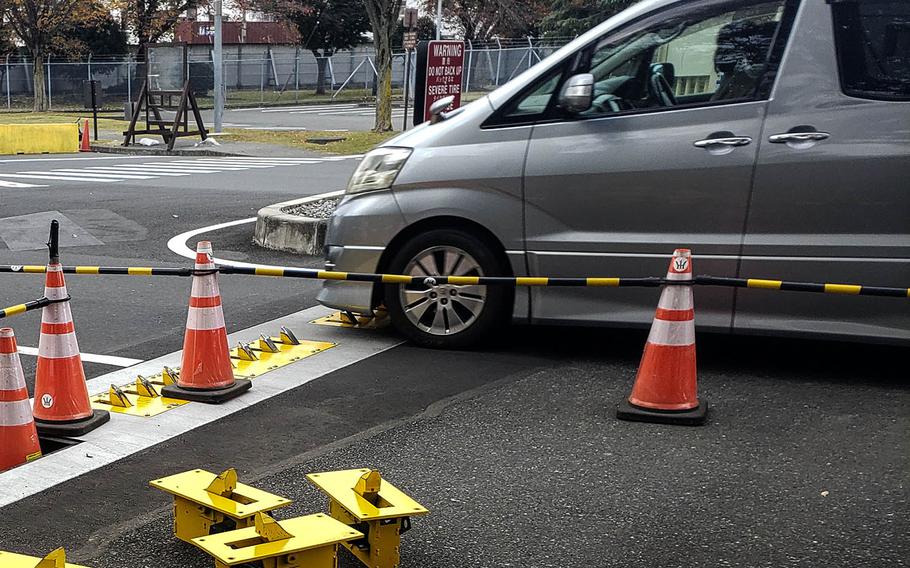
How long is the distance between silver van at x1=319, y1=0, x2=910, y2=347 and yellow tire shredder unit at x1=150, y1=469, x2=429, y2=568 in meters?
2.67

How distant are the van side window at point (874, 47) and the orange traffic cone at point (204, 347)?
3575mm

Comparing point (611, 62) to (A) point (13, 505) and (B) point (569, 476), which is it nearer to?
(B) point (569, 476)

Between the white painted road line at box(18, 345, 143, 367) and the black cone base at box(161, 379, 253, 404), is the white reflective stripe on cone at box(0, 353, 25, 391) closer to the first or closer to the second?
the black cone base at box(161, 379, 253, 404)

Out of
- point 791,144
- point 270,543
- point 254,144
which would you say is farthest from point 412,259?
point 254,144

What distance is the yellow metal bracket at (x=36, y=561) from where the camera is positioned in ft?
10.6

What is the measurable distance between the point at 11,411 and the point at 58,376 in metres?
0.37

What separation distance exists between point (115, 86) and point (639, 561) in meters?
46.2

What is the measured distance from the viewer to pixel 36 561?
3.39 meters

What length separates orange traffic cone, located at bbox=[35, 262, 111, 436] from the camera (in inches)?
201

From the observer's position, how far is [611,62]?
6426 millimetres

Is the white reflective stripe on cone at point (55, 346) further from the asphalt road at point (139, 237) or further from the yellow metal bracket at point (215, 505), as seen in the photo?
the yellow metal bracket at point (215, 505)

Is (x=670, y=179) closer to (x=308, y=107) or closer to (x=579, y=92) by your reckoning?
(x=579, y=92)

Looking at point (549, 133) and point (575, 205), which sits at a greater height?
point (549, 133)

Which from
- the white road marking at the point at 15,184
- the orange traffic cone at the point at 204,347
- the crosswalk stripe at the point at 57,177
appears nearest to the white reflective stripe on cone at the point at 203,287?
the orange traffic cone at the point at 204,347
